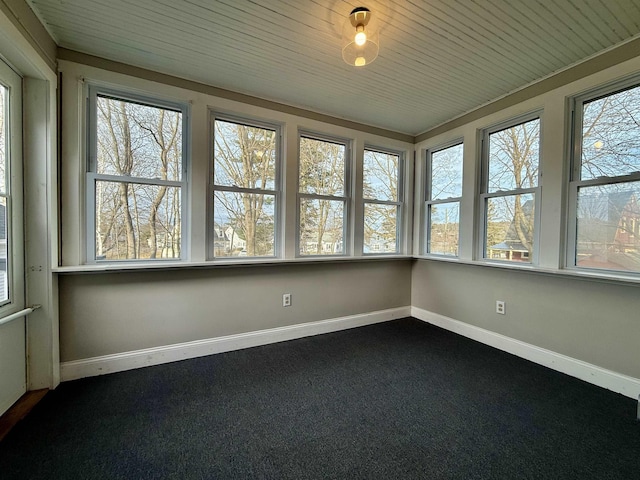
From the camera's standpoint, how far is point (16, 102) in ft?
5.66

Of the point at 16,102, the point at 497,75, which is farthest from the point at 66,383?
the point at 497,75

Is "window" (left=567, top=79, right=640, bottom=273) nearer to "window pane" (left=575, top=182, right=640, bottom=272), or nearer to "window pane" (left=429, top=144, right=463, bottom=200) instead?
"window pane" (left=575, top=182, right=640, bottom=272)

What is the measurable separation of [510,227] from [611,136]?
962mm

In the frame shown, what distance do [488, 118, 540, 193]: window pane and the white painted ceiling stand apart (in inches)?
15.6

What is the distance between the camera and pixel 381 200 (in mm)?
3451

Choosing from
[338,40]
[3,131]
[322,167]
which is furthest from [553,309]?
[3,131]

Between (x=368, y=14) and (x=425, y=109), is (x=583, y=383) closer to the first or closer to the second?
(x=425, y=109)

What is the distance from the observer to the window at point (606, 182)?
1968 millimetres

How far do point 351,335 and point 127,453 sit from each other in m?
2.10

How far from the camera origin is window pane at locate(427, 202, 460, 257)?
319 cm

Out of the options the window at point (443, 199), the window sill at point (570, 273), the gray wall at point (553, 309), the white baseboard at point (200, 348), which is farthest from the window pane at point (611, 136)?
the white baseboard at point (200, 348)

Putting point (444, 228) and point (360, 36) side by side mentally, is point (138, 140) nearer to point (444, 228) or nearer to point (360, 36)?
point (360, 36)

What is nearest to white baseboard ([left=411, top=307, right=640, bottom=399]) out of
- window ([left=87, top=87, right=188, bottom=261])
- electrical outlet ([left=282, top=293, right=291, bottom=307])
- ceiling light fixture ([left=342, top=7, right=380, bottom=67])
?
electrical outlet ([left=282, top=293, right=291, bottom=307])

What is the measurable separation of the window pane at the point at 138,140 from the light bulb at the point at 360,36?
1648 millimetres
